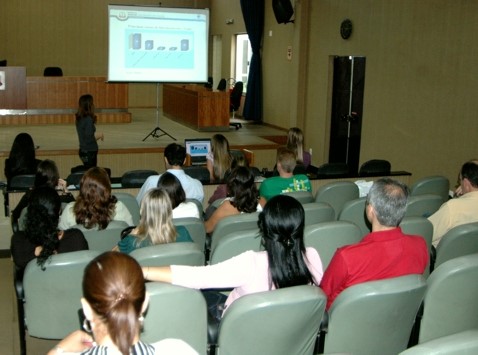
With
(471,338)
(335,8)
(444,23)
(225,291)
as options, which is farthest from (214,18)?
(471,338)

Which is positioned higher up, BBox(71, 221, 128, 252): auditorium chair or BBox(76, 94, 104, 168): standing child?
BBox(76, 94, 104, 168): standing child

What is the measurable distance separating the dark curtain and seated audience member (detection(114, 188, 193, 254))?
10.7 metres

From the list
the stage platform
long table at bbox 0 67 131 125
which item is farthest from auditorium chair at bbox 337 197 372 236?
long table at bbox 0 67 131 125

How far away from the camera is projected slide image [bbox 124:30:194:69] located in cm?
980

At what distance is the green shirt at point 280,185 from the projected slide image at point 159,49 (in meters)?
5.67

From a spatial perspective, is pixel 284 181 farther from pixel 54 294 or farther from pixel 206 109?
pixel 206 109

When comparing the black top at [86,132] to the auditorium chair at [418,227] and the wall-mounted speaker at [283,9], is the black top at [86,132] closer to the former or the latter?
the wall-mounted speaker at [283,9]

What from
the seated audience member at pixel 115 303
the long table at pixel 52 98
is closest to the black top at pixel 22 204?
the seated audience member at pixel 115 303

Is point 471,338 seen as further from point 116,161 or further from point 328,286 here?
point 116,161

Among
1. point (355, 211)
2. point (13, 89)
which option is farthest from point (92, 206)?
point (13, 89)

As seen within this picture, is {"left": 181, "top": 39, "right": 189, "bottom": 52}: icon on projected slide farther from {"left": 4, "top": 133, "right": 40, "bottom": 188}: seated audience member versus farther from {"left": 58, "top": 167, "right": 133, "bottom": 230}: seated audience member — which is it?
{"left": 58, "top": 167, "right": 133, "bottom": 230}: seated audience member

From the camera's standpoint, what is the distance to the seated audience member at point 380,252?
104 inches

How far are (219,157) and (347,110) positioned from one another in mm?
4809

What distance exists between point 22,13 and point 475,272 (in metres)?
14.7
